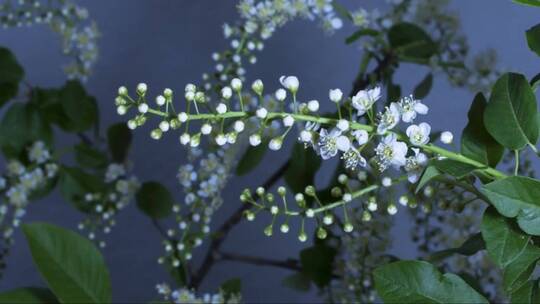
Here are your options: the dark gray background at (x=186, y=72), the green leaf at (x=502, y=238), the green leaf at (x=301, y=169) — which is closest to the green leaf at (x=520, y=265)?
the green leaf at (x=502, y=238)

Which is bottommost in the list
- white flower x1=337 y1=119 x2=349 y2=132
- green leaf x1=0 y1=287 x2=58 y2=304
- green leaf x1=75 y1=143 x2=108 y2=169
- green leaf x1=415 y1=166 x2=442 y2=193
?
green leaf x1=0 y1=287 x2=58 y2=304

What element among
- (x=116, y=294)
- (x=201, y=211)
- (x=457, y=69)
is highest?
(x=457, y=69)

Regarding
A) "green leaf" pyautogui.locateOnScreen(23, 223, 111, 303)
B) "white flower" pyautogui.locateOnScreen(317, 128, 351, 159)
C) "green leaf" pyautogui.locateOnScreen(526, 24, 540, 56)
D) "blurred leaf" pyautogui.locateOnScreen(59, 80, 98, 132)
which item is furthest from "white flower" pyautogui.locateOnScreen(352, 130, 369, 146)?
"blurred leaf" pyautogui.locateOnScreen(59, 80, 98, 132)

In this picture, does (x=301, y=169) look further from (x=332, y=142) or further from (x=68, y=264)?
(x=332, y=142)

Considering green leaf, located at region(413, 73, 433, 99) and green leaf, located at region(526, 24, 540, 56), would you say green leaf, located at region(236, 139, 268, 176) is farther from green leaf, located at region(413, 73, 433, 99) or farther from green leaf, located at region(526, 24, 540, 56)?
green leaf, located at region(526, 24, 540, 56)

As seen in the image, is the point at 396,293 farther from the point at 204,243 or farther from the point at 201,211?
the point at 204,243

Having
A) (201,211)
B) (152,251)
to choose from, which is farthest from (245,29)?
(152,251)

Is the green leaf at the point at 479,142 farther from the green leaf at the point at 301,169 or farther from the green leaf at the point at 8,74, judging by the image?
the green leaf at the point at 8,74
